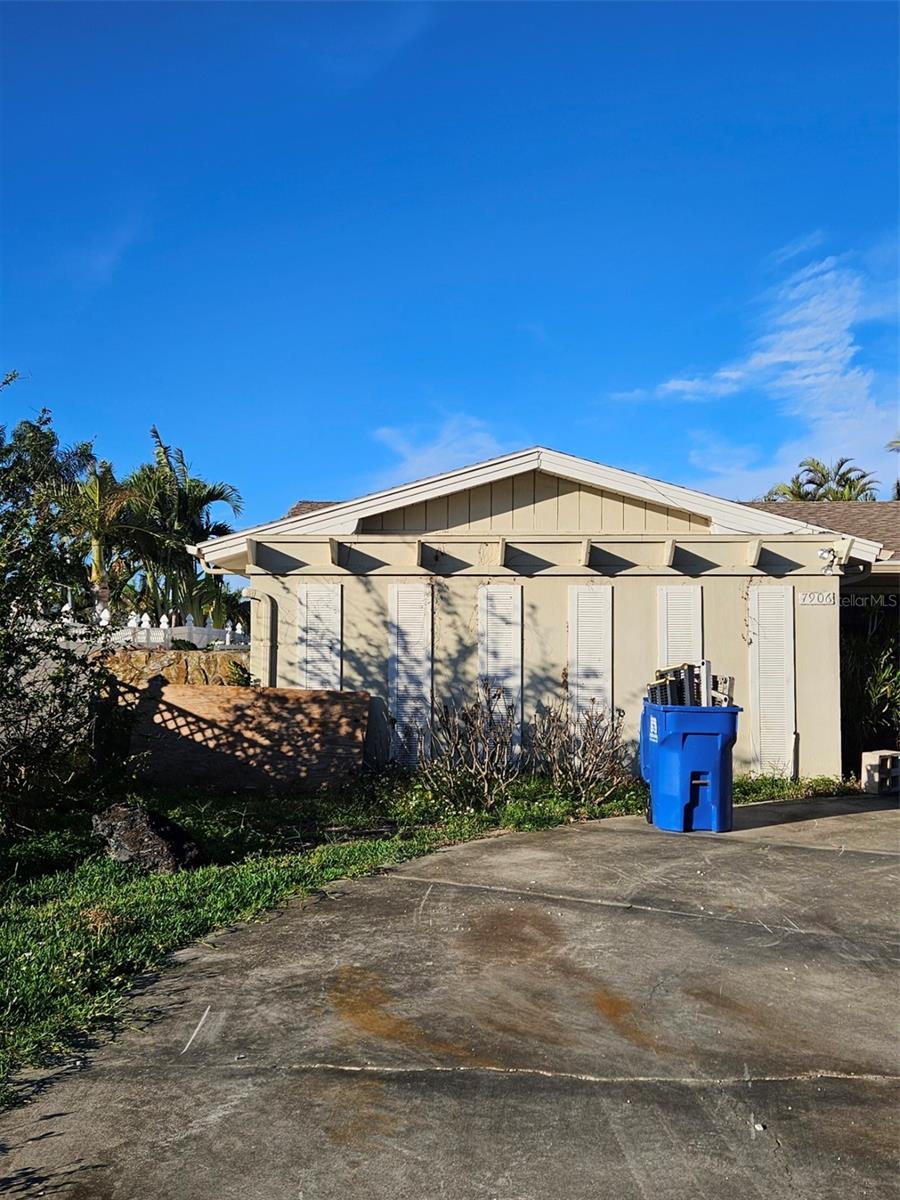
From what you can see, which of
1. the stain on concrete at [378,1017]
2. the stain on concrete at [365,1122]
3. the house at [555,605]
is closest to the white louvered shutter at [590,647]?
the house at [555,605]

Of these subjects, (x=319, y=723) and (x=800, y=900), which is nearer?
(x=800, y=900)

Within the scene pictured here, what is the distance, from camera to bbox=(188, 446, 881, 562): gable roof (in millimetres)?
10891

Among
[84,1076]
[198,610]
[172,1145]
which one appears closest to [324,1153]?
[172,1145]

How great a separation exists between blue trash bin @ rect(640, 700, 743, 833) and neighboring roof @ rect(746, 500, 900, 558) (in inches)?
242

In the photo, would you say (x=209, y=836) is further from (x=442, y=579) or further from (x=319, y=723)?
(x=442, y=579)

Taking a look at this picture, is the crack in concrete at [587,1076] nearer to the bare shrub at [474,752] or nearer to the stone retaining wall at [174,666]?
the bare shrub at [474,752]

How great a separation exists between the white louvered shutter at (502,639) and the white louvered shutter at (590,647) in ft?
2.17

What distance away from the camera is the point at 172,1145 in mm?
3141

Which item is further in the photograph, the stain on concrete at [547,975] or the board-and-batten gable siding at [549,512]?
the board-and-batten gable siding at [549,512]

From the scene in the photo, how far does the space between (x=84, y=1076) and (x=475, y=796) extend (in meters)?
6.20

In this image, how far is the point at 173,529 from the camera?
1045 inches

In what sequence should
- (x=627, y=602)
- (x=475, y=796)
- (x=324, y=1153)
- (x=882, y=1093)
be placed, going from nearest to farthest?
(x=324, y=1153) → (x=882, y=1093) → (x=475, y=796) → (x=627, y=602)

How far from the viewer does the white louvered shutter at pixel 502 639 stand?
36.2 ft

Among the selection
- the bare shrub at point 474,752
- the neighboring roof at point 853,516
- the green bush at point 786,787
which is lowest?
the green bush at point 786,787
